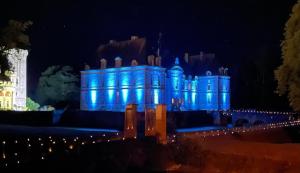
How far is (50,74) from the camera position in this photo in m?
50.1

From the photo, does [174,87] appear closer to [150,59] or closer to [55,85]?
[150,59]

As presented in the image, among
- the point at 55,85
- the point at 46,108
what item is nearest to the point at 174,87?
the point at 55,85

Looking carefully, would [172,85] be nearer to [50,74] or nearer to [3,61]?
[50,74]

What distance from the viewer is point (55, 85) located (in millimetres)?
49312

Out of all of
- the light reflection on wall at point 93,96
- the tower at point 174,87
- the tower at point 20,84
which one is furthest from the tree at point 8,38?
the tower at point 174,87

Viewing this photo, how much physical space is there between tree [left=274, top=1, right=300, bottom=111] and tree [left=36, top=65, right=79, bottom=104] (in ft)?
114

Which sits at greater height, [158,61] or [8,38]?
[158,61]

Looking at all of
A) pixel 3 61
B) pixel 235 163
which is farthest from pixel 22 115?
pixel 235 163

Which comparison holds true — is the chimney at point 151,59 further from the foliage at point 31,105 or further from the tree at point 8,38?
the tree at point 8,38

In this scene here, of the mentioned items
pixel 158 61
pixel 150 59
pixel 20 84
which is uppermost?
pixel 150 59

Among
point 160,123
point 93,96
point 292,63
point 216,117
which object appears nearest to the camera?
point 292,63

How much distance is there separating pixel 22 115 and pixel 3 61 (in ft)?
82.5

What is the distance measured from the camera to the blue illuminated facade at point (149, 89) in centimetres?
4641

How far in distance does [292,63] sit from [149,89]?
29.5 m
